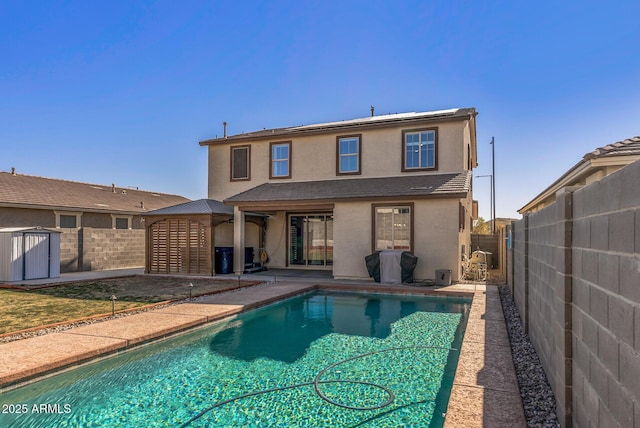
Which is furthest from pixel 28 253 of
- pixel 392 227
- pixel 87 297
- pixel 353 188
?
pixel 392 227

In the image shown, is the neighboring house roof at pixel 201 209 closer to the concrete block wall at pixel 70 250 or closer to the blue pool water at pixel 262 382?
the concrete block wall at pixel 70 250

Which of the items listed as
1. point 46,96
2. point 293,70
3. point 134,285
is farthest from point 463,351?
point 46,96

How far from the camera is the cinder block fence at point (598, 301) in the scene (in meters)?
2.07

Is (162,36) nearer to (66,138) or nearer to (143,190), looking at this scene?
(66,138)

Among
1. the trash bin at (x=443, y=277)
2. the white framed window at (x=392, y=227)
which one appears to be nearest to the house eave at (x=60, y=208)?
the white framed window at (x=392, y=227)

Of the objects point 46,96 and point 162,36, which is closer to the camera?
point 162,36

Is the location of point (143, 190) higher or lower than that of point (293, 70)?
lower

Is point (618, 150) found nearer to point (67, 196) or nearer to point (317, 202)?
point (317, 202)

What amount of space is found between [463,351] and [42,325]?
8.01 meters

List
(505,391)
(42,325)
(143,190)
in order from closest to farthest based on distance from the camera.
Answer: (505,391)
(42,325)
(143,190)

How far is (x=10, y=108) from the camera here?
61.3ft

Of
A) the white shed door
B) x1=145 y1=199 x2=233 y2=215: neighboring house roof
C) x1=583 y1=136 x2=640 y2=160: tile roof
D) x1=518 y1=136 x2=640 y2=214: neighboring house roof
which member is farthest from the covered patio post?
x1=583 y1=136 x2=640 y2=160: tile roof

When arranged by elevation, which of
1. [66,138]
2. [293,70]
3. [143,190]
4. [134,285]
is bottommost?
[134,285]

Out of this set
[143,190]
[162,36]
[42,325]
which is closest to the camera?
[42,325]
